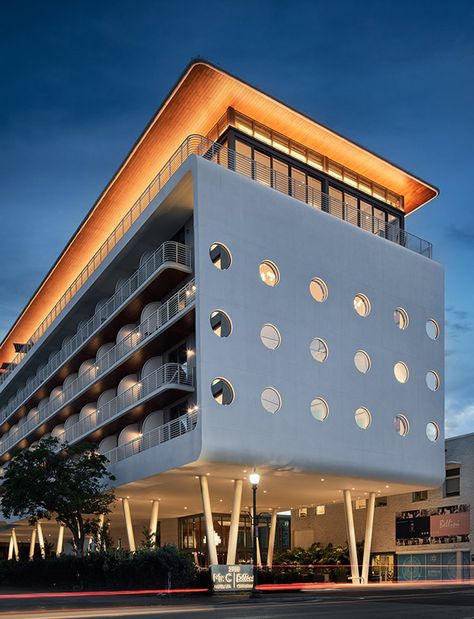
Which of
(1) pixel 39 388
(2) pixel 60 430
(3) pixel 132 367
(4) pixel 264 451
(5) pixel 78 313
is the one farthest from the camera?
(1) pixel 39 388

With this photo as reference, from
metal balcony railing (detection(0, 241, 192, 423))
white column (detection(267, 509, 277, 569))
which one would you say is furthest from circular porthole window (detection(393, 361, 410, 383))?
white column (detection(267, 509, 277, 569))

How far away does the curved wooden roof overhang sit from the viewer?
3650 cm

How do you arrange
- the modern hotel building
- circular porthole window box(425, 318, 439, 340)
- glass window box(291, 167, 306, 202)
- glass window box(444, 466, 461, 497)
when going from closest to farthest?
the modern hotel building, glass window box(291, 167, 306, 202), circular porthole window box(425, 318, 439, 340), glass window box(444, 466, 461, 497)

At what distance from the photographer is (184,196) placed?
117ft

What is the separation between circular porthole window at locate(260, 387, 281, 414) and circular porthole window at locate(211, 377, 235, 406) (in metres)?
1.72

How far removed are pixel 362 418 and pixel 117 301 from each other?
15225 mm

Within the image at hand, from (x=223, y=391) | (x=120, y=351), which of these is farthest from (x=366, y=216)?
(x=120, y=351)

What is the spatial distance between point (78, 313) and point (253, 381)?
72.3ft

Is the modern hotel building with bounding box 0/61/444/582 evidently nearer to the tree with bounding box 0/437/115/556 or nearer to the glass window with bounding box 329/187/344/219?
the glass window with bounding box 329/187/344/219

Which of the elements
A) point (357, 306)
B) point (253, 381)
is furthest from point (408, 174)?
point (253, 381)

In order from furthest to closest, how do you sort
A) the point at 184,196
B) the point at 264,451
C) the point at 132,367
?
the point at 132,367, the point at 184,196, the point at 264,451

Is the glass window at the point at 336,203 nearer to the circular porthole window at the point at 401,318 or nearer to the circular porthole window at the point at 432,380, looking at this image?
the circular porthole window at the point at 401,318

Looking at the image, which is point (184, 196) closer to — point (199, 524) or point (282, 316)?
point (282, 316)

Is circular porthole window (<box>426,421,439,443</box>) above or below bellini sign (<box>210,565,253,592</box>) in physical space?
above
